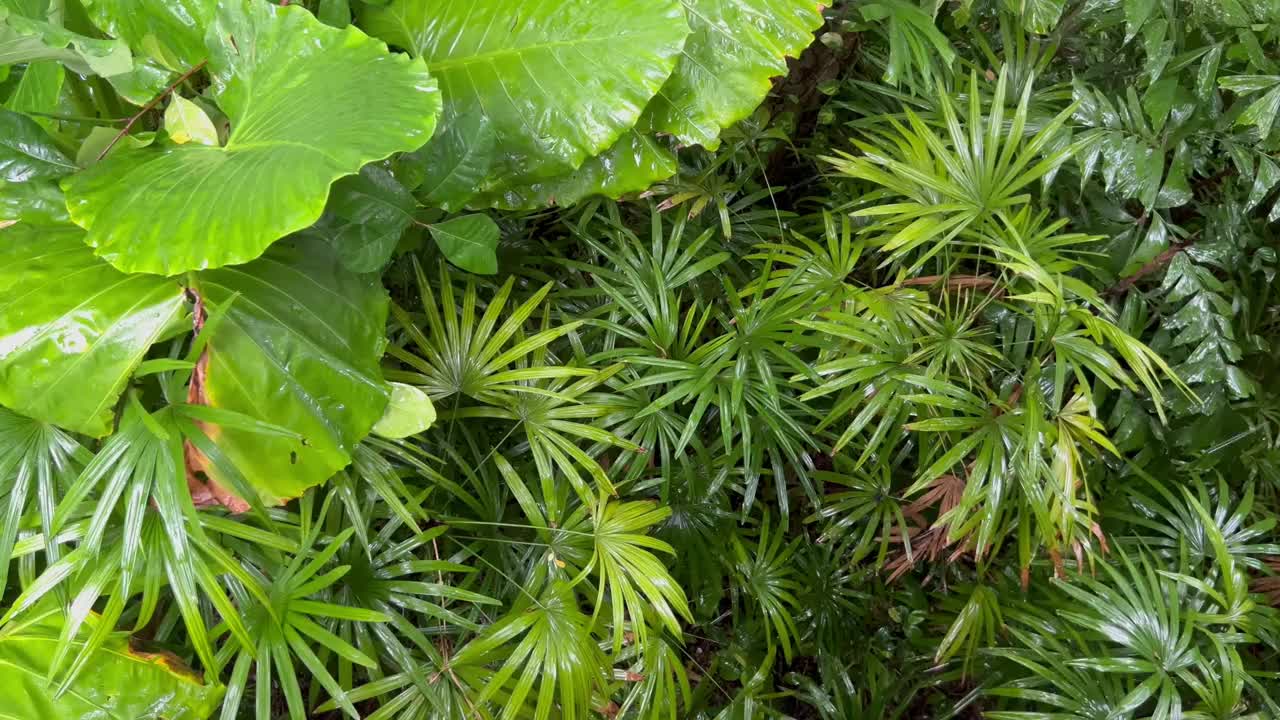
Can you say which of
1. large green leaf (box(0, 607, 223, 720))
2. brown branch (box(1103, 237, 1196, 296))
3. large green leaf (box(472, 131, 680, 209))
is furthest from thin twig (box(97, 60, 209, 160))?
brown branch (box(1103, 237, 1196, 296))

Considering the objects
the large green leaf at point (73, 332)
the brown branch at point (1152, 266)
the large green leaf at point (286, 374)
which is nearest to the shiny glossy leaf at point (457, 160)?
the large green leaf at point (286, 374)

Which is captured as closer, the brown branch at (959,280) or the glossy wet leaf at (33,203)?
the glossy wet leaf at (33,203)

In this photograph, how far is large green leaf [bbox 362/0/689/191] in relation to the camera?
1050 mm

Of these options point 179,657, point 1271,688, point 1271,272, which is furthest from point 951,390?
point 179,657

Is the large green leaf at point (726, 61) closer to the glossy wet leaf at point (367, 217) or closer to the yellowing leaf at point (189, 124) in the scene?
the glossy wet leaf at point (367, 217)

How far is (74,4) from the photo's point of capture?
1036mm

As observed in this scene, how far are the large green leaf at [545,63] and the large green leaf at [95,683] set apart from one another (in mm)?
804

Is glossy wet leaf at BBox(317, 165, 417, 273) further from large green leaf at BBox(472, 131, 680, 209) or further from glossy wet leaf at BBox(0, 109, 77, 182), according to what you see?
glossy wet leaf at BBox(0, 109, 77, 182)

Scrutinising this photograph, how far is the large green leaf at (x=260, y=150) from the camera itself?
2.38 ft

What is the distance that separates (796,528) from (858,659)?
0.33m

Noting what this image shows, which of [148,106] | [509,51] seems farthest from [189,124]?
[509,51]

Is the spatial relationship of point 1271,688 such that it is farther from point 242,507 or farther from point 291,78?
point 291,78

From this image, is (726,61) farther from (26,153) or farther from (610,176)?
(26,153)

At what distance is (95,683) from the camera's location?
101cm
